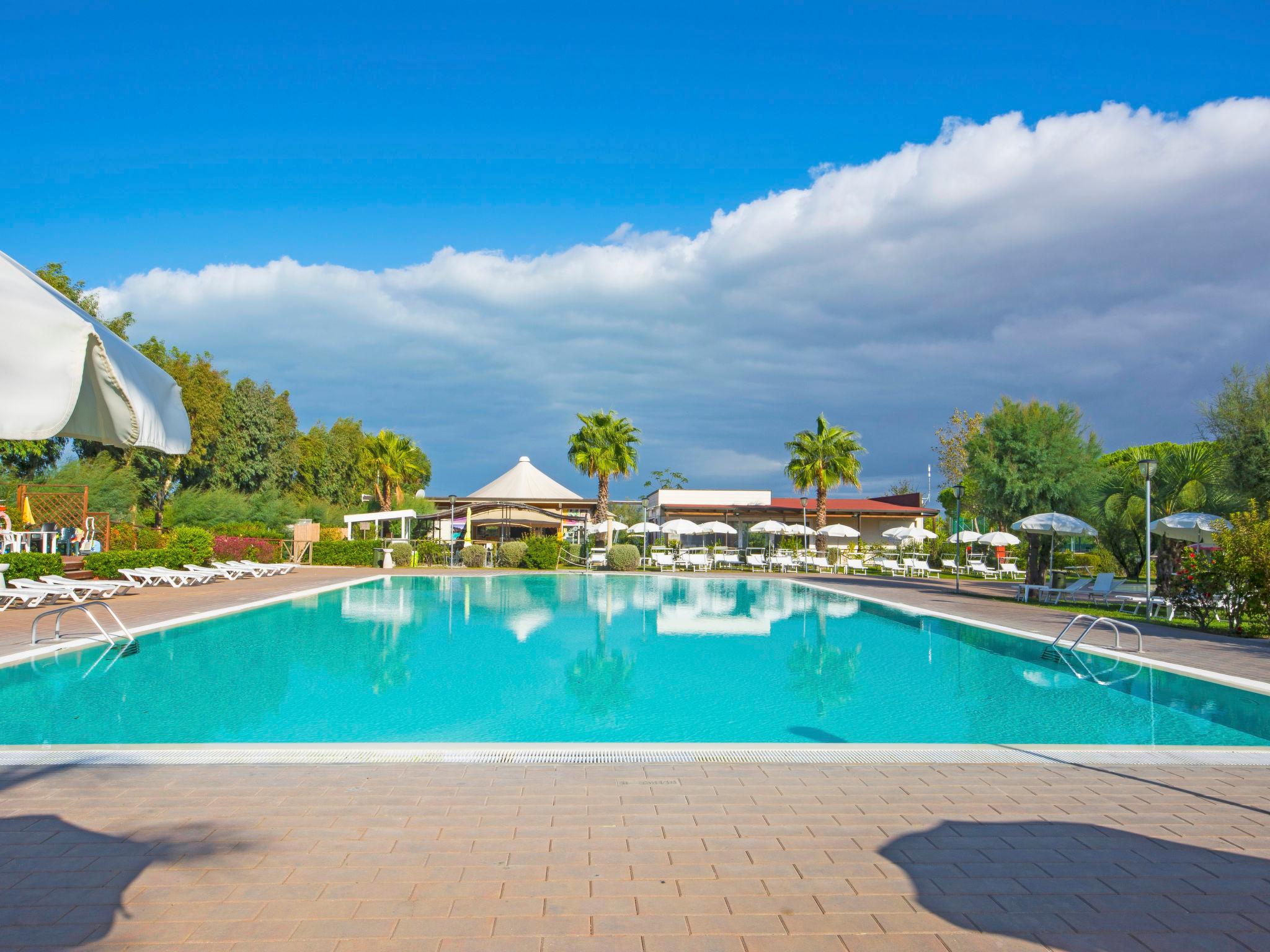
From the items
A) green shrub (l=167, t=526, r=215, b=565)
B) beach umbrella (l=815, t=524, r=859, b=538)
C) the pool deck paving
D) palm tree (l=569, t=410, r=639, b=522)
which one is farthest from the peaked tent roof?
the pool deck paving

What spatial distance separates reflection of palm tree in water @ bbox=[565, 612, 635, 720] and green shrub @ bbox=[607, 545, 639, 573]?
610 inches

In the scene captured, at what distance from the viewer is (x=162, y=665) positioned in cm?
912

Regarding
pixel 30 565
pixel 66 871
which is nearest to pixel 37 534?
pixel 30 565

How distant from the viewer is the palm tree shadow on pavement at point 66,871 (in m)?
2.72

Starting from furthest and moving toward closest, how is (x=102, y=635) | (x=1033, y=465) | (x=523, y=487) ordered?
1. (x=523, y=487)
2. (x=1033, y=465)
3. (x=102, y=635)

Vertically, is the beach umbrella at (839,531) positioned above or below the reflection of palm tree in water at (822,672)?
above

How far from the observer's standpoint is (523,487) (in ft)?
135

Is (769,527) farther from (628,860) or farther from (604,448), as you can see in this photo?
(628,860)

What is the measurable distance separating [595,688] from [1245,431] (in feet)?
44.9

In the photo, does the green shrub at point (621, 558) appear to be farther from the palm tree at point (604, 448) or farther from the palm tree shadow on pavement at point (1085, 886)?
the palm tree shadow on pavement at point (1085, 886)

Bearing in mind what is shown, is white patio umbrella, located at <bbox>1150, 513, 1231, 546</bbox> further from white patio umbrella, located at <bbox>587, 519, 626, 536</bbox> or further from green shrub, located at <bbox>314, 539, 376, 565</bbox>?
green shrub, located at <bbox>314, 539, 376, 565</bbox>

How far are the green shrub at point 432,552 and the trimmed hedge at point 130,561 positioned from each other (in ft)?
34.9

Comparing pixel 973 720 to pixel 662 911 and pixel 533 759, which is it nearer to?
pixel 533 759

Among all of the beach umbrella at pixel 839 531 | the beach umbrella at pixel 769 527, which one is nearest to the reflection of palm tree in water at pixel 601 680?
the beach umbrella at pixel 769 527
